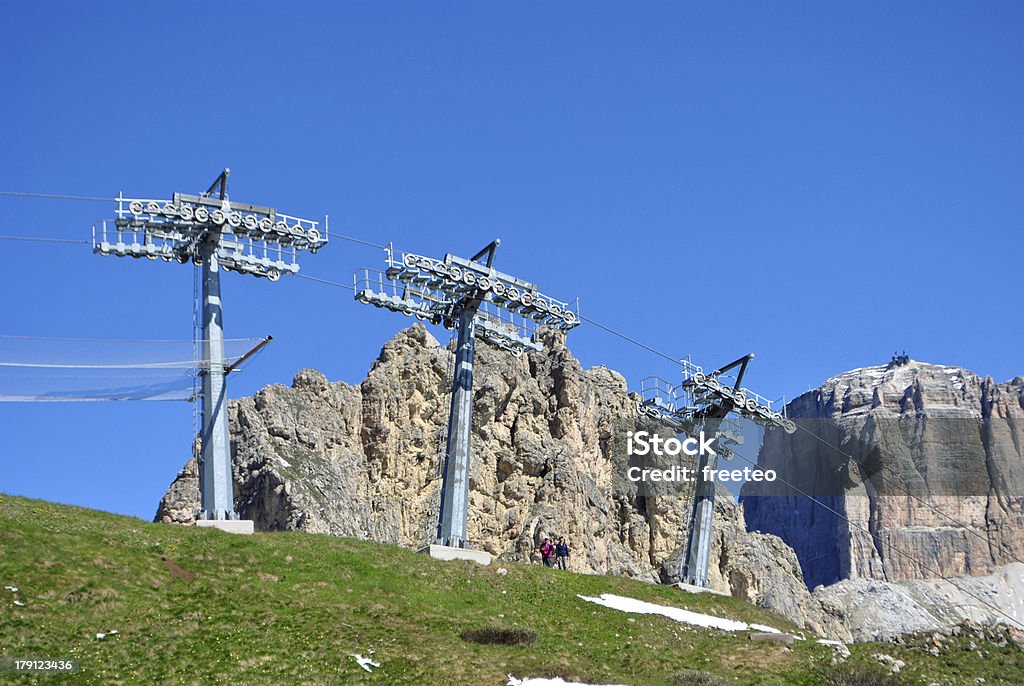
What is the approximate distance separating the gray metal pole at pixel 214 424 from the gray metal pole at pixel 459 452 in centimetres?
917

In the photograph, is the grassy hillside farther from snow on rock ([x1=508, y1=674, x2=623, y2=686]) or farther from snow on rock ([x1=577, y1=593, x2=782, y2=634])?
snow on rock ([x1=577, y1=593, x2=782, y2=634])

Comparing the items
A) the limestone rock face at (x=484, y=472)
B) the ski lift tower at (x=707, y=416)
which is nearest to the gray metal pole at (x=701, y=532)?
the ski lift tower at (x=707, y=416)

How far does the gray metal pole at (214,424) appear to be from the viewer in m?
52.2

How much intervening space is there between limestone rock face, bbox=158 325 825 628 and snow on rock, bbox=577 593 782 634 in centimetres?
5604

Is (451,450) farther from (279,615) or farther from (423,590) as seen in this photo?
(279,615)

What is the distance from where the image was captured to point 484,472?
126688mm

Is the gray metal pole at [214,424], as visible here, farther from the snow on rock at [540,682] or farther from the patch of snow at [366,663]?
the snow on rock at [540,682]

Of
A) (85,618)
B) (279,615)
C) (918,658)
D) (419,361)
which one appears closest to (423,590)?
(279,615)

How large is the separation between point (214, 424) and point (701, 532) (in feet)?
86.1

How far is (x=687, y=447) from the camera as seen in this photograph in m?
74.2

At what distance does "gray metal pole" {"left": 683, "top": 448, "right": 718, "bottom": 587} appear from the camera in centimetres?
6344

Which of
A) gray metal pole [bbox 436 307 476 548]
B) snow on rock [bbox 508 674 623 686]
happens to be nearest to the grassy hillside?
snow on rock [bbox 508 674 623 686]

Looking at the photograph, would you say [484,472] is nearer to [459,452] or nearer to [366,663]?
[459,452]

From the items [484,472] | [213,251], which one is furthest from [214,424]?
[484,472]
